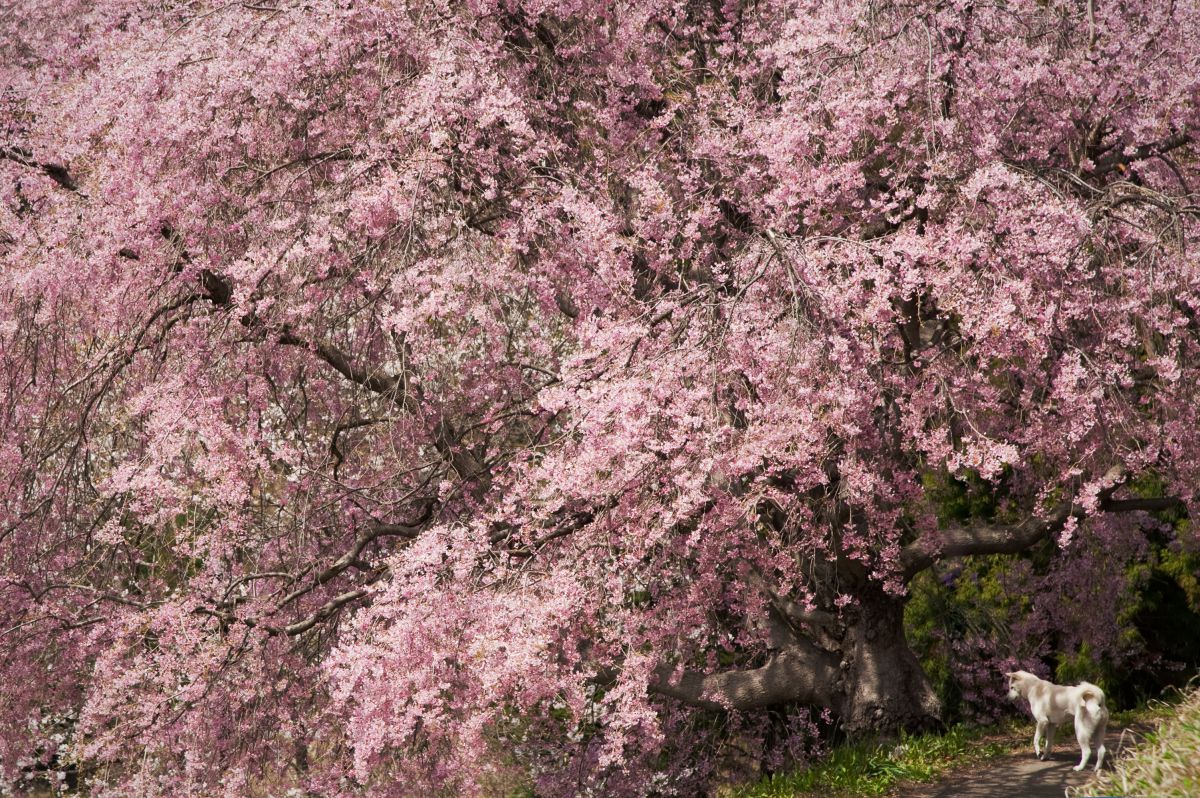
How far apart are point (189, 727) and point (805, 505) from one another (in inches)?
168

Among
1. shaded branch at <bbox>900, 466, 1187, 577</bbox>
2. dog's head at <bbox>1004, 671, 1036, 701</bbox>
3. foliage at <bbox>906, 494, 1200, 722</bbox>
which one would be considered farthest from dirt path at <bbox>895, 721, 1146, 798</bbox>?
foliage at <bbox>906, 494, 1200, 722</bbox>

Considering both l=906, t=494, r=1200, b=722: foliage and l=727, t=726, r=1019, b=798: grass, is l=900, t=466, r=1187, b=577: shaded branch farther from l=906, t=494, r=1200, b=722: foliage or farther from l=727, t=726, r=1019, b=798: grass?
l=906, t=494, r=1200, b=722: foliage

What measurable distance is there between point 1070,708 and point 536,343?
3997mm

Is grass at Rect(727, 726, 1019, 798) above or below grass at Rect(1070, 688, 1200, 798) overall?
below

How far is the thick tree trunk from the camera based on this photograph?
8.73m

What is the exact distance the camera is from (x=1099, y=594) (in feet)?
35.2

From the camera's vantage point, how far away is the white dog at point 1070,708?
22.4 ft

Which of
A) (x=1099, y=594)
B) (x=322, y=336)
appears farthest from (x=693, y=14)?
(x=1099, y=594)

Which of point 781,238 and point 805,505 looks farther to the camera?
point 805,505

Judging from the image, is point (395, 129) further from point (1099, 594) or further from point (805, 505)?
point (1099, 594)

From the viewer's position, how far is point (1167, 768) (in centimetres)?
475

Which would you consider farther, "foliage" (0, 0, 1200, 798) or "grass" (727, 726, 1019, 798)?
"grass" (727, 726, 1019, 798)

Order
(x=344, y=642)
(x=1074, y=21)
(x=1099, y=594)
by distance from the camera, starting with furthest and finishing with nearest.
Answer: (x=1099, y=594)
(x=1074, y=21)
(x=344, y=642)

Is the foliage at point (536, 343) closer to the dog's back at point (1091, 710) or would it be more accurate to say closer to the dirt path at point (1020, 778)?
the dirt path at point (1020, 778)
